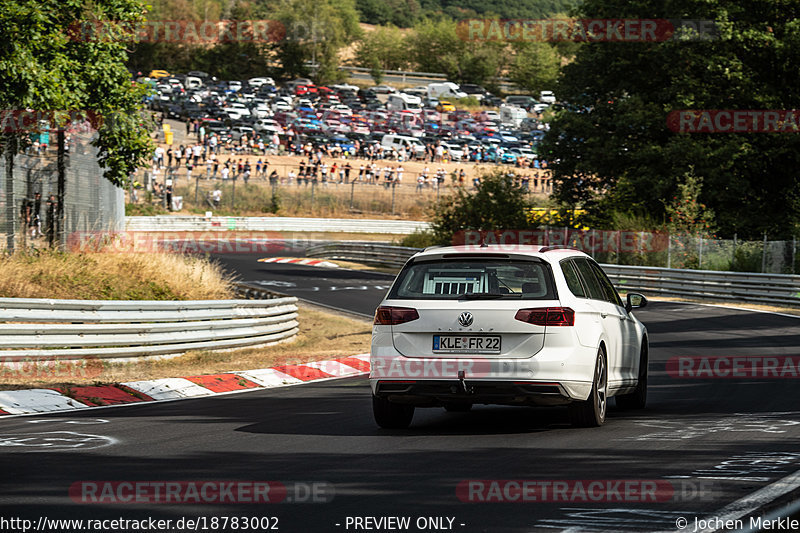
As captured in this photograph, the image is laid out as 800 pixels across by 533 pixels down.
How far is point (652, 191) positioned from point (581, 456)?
111 ft

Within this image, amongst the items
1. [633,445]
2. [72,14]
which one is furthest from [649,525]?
[72,14]

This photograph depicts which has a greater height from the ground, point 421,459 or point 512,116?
point 512,116

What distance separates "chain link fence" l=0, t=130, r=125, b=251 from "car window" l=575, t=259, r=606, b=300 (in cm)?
1290

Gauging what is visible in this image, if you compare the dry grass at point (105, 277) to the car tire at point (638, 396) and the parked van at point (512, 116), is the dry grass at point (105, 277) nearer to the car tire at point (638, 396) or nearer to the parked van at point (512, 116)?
the car tire at point (638, 396)

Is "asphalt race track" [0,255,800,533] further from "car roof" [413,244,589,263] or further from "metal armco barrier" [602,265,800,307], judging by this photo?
"metal armco barrier" [602,265,800,307]

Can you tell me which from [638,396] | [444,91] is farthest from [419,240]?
[444,91]

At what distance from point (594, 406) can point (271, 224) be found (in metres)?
55.4

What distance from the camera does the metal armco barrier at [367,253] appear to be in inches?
1818

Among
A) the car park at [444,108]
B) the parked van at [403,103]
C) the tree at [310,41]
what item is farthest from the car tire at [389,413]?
the tree at [310,41]

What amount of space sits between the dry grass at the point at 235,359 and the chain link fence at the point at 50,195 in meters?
5.15

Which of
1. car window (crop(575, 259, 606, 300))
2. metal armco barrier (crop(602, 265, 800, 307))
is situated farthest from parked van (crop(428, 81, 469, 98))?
car window (crop(575, 259, 606, 300))

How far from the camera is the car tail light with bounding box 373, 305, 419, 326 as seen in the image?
9594 mm

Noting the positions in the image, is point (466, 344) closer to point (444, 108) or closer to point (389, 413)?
point (389, 413)

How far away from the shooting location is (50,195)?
22.8m
